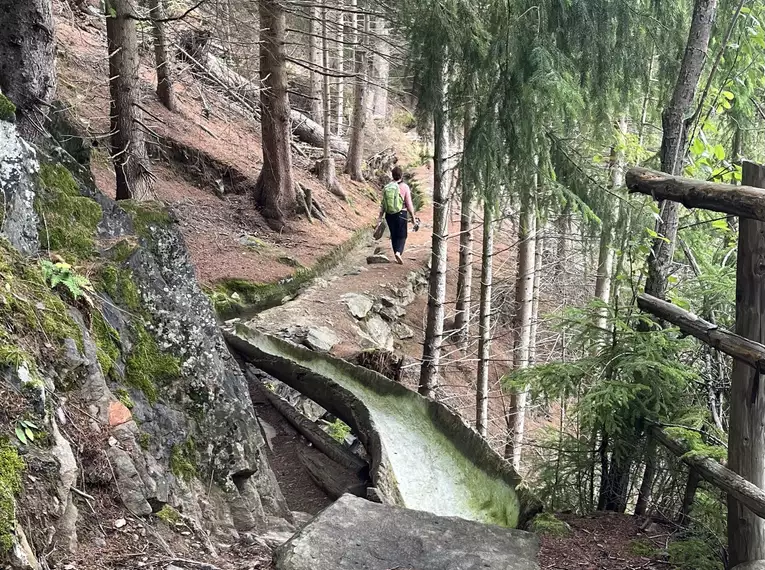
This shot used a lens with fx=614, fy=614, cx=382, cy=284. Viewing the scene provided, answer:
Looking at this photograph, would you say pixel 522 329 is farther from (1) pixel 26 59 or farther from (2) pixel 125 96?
(1) pixel 26 59

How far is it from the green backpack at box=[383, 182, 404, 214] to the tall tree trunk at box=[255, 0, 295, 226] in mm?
2444

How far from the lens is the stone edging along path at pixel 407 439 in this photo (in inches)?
233

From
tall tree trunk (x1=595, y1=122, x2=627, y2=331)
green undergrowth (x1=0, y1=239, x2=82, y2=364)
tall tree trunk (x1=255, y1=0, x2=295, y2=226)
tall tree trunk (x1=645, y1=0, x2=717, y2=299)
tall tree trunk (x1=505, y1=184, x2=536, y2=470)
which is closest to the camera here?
green undergrowth (x1=0, y1=239, x2=82, y2=364)

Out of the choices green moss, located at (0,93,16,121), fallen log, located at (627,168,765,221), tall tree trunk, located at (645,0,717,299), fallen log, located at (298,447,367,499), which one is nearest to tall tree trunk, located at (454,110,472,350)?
fallen log, located at (298,447,367,499)

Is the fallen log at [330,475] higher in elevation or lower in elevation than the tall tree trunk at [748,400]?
lower

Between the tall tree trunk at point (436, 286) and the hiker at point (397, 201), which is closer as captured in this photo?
the tall tree trunk at point (436, 286)

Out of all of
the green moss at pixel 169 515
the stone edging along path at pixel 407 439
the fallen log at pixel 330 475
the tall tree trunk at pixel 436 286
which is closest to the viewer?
the green moss at pixel 169 515

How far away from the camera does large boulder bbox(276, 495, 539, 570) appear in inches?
151

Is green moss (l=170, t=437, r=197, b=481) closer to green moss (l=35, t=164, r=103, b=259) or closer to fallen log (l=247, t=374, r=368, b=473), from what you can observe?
green moss (l=35, t=164, r=103, b=259)

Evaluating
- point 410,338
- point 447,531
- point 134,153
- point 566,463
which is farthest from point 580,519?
point 410,338

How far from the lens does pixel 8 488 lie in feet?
A: 8.26

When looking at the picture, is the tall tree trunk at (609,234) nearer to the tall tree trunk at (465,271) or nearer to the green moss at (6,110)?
the tall tree trunk at (465,271)

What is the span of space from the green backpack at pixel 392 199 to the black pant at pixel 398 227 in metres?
0.24

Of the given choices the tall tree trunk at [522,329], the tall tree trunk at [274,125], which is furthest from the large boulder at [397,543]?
the tall tree trunk at [274,125]
